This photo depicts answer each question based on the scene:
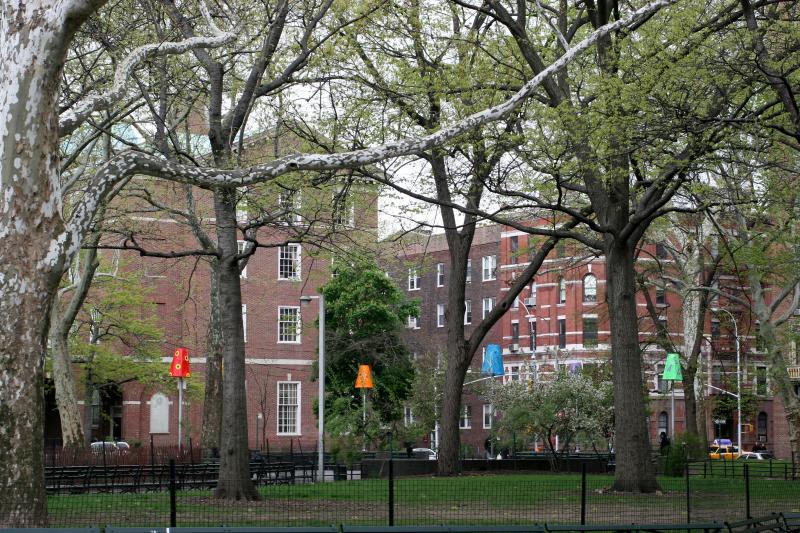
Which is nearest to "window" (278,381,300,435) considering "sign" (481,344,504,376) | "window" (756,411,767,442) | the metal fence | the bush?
"sign" (481,344,504,376)

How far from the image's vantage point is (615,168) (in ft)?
78.9

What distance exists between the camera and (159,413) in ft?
197

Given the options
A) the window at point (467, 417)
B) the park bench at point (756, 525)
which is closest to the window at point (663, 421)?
the window at point (467, 417)

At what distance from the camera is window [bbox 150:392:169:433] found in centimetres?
5962

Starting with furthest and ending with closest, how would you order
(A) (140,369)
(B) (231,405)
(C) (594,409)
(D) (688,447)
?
1. (A) (140,369)
2. (C) (594,409)
3. (D) (688,447)
4. (B) (231,405)

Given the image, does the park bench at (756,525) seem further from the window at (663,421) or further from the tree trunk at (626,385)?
the window at (663,421)

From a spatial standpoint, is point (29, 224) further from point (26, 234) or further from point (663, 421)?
point (663, 421)

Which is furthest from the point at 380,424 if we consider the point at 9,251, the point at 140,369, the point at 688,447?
the point at 9,251

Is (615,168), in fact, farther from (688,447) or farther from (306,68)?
(688,447)

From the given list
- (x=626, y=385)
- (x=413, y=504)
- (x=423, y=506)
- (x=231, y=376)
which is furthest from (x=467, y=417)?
(x=423, y=506)

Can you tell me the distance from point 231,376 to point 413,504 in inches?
209

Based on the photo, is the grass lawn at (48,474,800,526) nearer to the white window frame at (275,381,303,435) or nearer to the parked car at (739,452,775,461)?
the white window frame at (275,381,303,435)

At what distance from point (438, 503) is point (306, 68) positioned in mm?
11120

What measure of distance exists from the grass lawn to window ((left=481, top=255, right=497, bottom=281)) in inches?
2345
